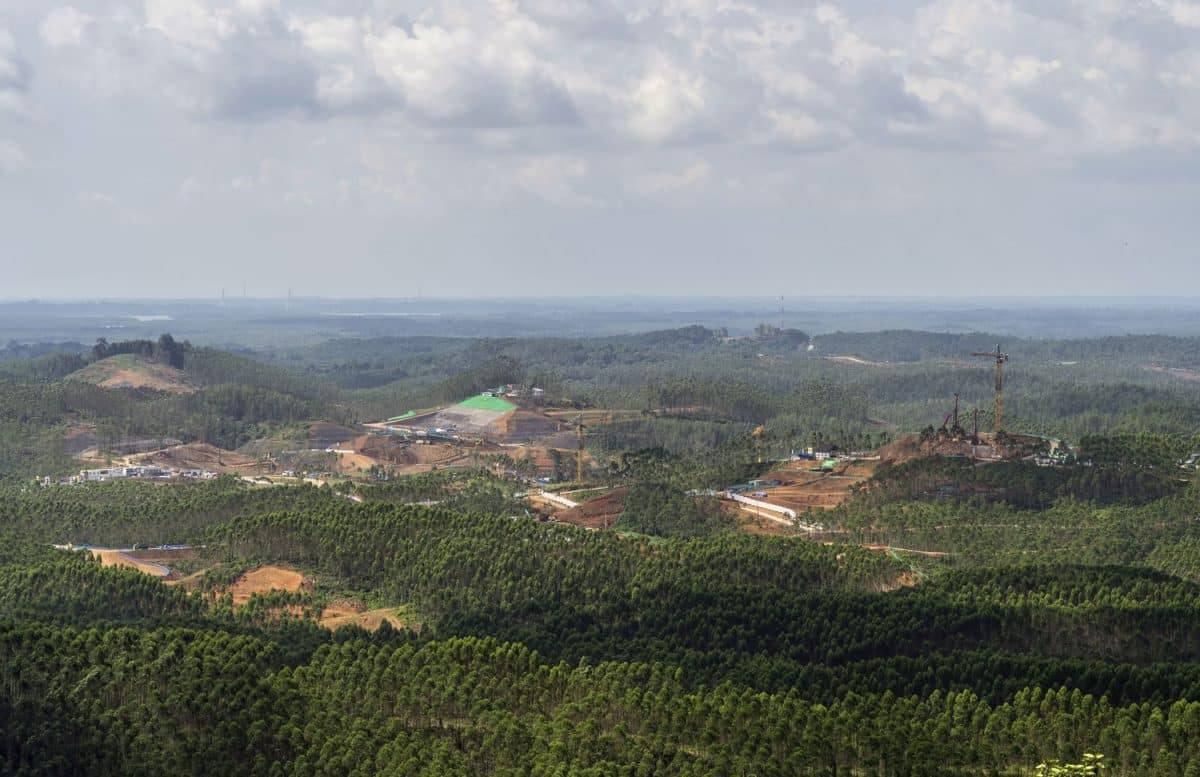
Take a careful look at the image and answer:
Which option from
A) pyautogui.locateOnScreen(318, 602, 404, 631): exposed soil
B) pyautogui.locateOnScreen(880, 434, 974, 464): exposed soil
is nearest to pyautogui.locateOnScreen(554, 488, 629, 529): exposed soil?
pyautogui.locateOnScreen(880, 434, 974, 464): exposed soil

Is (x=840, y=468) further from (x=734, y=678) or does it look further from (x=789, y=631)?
(x=734, y=678)

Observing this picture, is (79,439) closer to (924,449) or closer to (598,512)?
(598,512)

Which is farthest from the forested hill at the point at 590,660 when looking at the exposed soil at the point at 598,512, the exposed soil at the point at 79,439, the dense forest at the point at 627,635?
the exposed soil at the point at 79,439

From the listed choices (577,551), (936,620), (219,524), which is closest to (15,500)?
(219,524)

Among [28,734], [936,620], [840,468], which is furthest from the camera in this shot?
[840,468]

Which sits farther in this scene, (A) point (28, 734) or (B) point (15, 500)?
(B) point (15, 500)

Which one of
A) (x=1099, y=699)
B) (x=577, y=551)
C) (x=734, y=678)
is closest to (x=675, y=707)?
(x=734, y=678)

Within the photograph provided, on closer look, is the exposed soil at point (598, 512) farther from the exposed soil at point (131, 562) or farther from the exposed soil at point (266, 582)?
the exposed soil at point (131, 562)

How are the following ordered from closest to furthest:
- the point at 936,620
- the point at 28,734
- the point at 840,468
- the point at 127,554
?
the point at 28,734, the point at 936,620, the point at 127,554, the point at 840,468

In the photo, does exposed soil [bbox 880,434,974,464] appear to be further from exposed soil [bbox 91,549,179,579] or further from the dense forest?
exposed soil [bbox 91,549,179,579]
